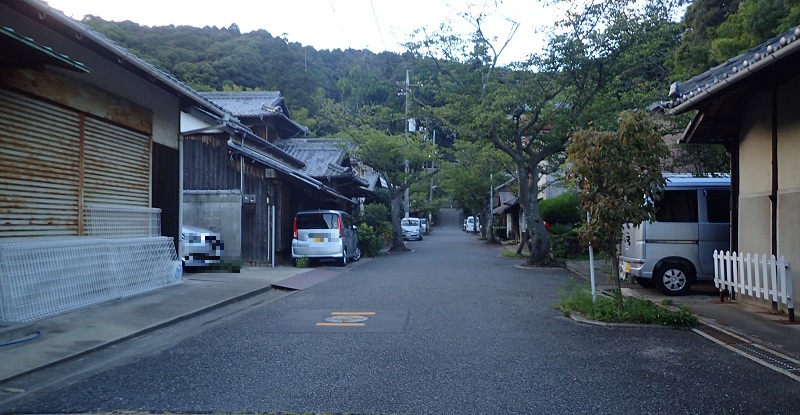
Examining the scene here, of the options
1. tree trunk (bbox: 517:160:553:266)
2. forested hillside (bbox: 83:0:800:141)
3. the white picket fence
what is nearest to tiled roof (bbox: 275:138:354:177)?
forested hillside (bbox: 83:0:800:141)

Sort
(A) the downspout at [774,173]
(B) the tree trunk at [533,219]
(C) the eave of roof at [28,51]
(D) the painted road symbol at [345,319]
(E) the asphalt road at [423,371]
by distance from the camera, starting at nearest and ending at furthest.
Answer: (E) the asphalt road at [423,371], (C) the eave of roof at [28,51], (D) the painted road symbol at [345,319], (A) the downspout at [774,173], (B) the tree trunk at [533,219]

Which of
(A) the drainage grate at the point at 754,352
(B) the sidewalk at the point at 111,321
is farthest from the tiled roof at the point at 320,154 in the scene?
(A) the drainage grate at the point at 754,352

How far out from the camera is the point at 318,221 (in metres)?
19.7

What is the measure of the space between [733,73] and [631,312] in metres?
3.56

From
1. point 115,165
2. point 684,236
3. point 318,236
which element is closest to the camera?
point 115,165

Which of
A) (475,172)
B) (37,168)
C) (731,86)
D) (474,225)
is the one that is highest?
(475,172)

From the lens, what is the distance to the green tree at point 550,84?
704 inches

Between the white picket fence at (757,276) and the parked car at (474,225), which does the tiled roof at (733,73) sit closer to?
the white picket fence at (757,276)

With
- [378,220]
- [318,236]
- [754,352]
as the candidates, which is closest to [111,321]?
[754,352]

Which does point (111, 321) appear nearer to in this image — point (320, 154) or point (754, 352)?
point (754, 352)

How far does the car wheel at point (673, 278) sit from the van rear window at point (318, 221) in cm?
1070

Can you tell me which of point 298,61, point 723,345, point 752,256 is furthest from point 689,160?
point 298,61

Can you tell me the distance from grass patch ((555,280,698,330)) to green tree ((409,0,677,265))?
8.69 metres

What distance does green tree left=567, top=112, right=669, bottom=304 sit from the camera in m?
8.59
